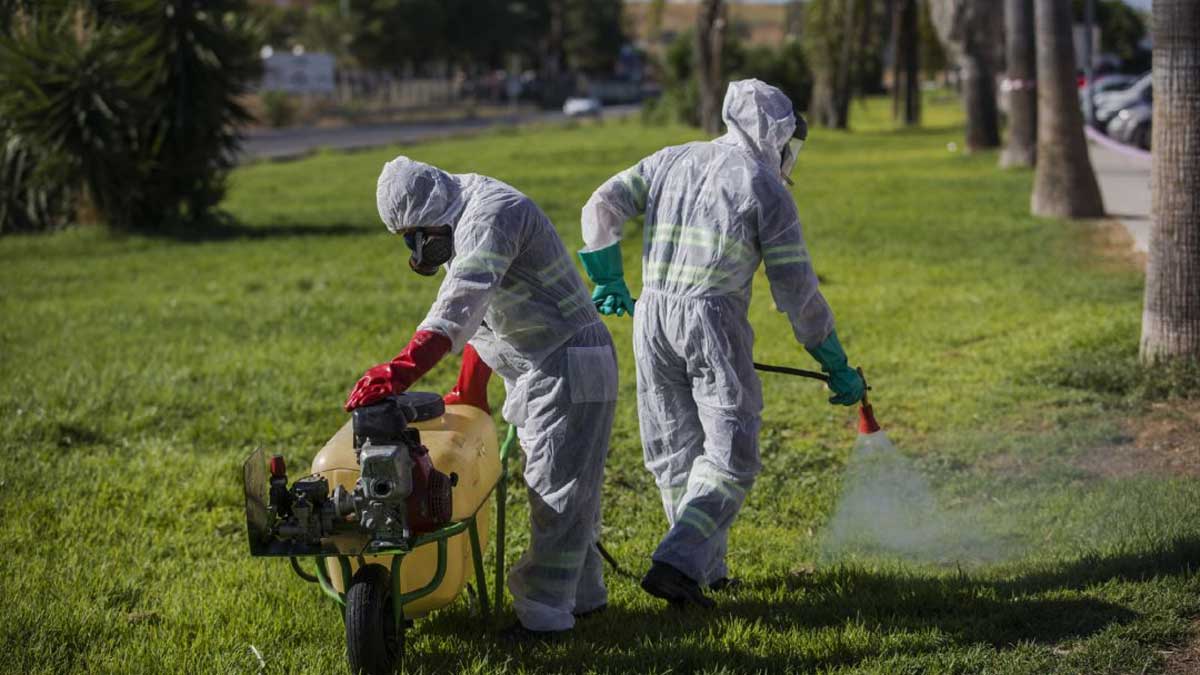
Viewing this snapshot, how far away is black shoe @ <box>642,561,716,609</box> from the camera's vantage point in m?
4.95

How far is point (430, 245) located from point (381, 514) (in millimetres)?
905

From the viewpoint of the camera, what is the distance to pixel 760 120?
5.11 m

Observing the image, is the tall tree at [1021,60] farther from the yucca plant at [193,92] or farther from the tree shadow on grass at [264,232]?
the yucca plant at [193,92]

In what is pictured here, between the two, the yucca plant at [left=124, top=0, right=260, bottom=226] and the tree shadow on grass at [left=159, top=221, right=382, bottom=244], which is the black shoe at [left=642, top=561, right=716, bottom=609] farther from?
the yucca plant at [left=124, top=0, right=260, bottom=226]

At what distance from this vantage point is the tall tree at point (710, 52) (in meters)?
38.0

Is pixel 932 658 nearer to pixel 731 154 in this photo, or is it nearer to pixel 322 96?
pixel 731 154

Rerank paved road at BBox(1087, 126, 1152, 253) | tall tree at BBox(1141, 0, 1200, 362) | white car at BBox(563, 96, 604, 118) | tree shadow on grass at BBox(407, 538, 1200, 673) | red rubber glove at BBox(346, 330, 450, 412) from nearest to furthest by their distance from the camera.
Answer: red rubber glove at BBox(346, 330, 450, 412) < tree shadow on grass at BBox(407, 538, 1200, 673) < tall tree at BBox(1141, 0, 1200, 362) < paved road at BBox(1087, 126, 1152, 253) < white car at BBox(563, 96, 604, 118)

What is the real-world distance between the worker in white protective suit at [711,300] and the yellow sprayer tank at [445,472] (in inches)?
25.9

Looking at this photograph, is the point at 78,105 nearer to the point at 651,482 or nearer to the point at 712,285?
the point at 651,482

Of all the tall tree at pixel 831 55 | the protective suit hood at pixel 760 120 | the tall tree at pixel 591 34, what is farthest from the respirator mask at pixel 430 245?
the tall tree at pixel 591 34

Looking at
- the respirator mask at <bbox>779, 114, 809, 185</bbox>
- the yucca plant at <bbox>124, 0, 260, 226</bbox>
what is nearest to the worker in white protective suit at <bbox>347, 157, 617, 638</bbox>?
the respirator mask at <bbox>779, 114, 809, 185</bbox>

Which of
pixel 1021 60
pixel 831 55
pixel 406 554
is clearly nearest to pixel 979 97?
pixel 1021 60

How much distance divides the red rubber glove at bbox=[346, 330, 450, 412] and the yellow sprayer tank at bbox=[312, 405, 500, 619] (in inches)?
17.1

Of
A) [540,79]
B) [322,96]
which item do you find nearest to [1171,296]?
[322,96]
